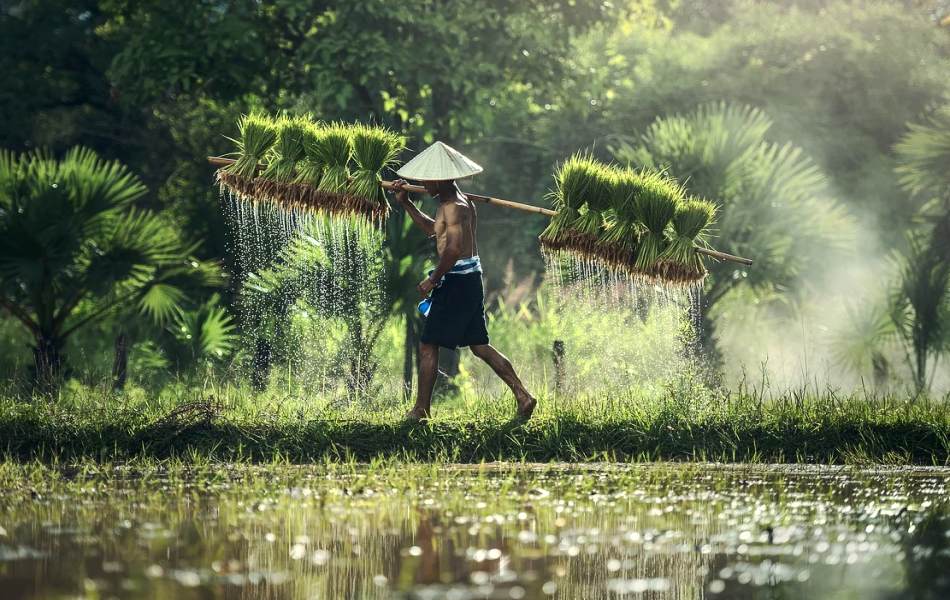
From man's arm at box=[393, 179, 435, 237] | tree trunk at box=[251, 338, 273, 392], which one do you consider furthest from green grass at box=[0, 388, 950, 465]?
tree trunk at box=[251, 338, 273, 392]

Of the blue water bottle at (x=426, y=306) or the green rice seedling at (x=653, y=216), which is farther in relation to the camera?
the green rice seedling at (x=653, y=216)

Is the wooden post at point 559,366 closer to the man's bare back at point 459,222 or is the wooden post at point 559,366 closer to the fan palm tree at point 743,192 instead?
the man's bare back at point 459,222

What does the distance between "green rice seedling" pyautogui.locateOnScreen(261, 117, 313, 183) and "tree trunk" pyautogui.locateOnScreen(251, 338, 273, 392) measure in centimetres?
379

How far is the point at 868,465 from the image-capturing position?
993 cm

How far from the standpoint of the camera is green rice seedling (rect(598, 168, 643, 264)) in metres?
11.5

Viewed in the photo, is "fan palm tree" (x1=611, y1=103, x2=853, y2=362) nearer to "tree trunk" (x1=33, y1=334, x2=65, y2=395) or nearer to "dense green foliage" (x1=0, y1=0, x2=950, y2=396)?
"dense green foliage" (x1=0, y1=0, x2=950, y2=396)

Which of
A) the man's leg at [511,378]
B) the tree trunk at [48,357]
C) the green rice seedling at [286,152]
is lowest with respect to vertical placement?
the man's leg at [511,378]

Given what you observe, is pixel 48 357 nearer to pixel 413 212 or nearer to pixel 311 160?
pixel 311 160

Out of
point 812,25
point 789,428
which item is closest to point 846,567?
point 789,428

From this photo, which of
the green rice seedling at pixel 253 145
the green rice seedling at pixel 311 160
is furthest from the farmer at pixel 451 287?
the green rice seedling at pixel 253 145

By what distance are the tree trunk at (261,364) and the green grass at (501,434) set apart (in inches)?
149

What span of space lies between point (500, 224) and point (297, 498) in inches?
949

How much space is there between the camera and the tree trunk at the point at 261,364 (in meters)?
15.0

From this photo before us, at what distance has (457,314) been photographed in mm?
11000
